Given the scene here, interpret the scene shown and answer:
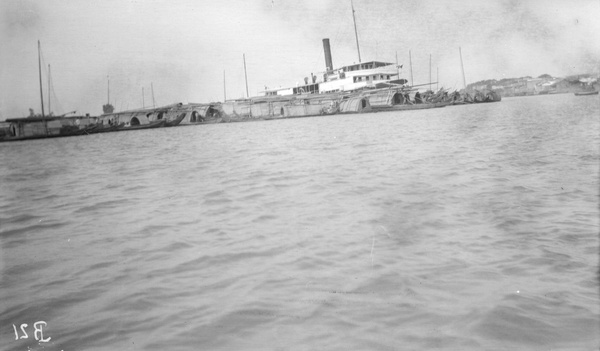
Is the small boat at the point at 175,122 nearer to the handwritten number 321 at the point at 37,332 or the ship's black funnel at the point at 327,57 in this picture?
the ship's black funnel at the point at 327,57

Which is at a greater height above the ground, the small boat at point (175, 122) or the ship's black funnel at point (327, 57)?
the ship's black funnel at point (327, 57)

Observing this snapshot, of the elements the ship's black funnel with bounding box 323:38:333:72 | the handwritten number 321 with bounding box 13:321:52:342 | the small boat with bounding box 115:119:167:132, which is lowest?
the handwritten number 321 with bounding box 13:321:52:342

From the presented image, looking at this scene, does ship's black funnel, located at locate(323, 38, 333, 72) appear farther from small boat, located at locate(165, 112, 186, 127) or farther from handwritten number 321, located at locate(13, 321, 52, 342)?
handwritten number 321, located at locate(13, 321, 52, 342)

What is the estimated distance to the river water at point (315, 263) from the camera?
6.53ft

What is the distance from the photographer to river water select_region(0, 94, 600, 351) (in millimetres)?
1991

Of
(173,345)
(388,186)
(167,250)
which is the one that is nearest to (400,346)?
(173,345)

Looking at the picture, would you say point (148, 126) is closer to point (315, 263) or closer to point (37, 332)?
point (315, 263)

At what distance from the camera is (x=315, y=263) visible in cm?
281

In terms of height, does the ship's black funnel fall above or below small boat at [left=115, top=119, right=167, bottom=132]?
above

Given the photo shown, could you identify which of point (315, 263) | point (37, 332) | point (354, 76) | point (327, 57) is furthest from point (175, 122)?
point (37, 332)

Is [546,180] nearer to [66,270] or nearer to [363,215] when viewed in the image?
[363,215]

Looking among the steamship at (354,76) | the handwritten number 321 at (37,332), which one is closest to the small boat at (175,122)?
the steamship at (354,76)

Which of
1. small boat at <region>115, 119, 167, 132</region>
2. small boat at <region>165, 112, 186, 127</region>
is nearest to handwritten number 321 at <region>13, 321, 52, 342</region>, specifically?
small boat at <region>115, 119, 167, 132</region>

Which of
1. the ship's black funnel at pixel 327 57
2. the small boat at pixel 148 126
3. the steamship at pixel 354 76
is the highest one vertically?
the ship's black funnel at pixel 327 57
